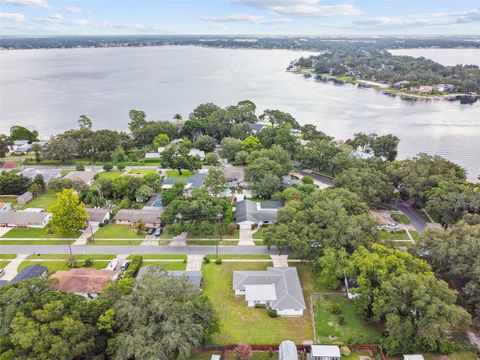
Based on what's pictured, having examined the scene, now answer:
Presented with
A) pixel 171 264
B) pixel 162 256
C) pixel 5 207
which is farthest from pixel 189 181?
pixel 5 207

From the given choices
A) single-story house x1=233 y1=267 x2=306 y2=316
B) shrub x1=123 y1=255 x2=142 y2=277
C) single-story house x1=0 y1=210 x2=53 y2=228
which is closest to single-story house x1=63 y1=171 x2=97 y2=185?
single-story house x1=0 y1=210 x2=53 y2=228

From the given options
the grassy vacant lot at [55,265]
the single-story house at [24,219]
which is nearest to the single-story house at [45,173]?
the single-story house at [24,219]

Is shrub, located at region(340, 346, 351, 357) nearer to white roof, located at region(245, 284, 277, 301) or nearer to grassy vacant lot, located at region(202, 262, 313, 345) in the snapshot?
grassy vacant lot, located at region(202, 262, 313, 345)

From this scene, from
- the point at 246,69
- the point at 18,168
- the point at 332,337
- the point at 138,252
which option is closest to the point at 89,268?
the point at 138,252

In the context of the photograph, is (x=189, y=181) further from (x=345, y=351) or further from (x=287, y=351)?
(x=345, y=351)

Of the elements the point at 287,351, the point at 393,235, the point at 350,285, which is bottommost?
the point at 393,235

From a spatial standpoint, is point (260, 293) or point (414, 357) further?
point (260, 293)
